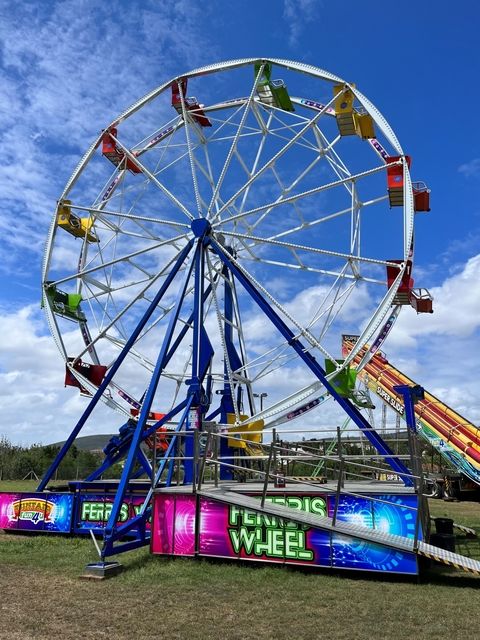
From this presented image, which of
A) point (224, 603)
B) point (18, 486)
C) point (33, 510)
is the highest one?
point (18, 486)

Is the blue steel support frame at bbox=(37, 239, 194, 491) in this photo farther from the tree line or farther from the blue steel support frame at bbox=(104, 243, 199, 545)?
the tree line

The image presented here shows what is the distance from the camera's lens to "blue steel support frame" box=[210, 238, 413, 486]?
41.5 ft

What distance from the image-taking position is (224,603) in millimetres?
7457

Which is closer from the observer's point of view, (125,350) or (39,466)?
(125,350)

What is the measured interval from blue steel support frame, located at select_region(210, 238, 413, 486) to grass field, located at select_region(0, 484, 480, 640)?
3225mm

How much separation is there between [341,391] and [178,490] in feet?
16.1

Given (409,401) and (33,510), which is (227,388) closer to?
(409,401)

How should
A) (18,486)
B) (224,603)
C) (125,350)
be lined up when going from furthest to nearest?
(18,486)
(125,350)
(224,603)

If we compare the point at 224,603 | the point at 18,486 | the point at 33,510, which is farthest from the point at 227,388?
the point at 18,486

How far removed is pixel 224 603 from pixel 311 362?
23.8ft

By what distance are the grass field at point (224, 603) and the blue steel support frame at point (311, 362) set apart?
3.22m

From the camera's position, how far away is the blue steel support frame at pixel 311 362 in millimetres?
12654

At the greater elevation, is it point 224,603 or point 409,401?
point 409,401

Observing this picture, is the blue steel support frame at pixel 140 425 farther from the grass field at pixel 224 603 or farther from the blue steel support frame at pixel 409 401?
the blue steel support frame at pixel 409 401
